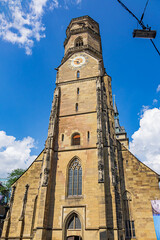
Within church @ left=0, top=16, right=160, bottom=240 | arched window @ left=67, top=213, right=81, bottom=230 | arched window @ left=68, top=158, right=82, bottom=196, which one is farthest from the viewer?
arched window @ left=68, top=158, right=82, bottom=196

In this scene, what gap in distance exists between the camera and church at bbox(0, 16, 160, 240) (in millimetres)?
13307

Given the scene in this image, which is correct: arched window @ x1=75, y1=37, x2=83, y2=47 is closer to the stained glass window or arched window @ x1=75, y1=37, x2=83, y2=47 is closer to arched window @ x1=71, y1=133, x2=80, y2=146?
arched window @ x1=71, y1=133, x2=80, y2=146

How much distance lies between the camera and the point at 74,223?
13.7m

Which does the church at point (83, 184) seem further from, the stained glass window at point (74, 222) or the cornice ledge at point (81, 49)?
the cornice ledge at point (81, 49)

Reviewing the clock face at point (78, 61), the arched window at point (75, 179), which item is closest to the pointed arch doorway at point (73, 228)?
the arched window at point (75, 179)

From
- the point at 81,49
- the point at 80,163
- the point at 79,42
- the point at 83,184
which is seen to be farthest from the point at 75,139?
the point at 79,42

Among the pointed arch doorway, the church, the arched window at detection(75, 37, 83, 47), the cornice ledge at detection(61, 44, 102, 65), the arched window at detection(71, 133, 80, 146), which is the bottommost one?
the pointed arch doorway

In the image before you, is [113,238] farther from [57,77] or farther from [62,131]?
[57,77]

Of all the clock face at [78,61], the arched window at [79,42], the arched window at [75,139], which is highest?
the arched window at [79,42]

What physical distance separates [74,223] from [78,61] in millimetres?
16801

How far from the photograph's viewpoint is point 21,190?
16969 mm

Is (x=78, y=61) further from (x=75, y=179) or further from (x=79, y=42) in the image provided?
(x=75, y=179)

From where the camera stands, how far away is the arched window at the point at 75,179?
48.5 ft

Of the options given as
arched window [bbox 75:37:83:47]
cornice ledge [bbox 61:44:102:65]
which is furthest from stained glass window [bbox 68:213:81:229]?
arched window [bbox 75:37:83:47]
